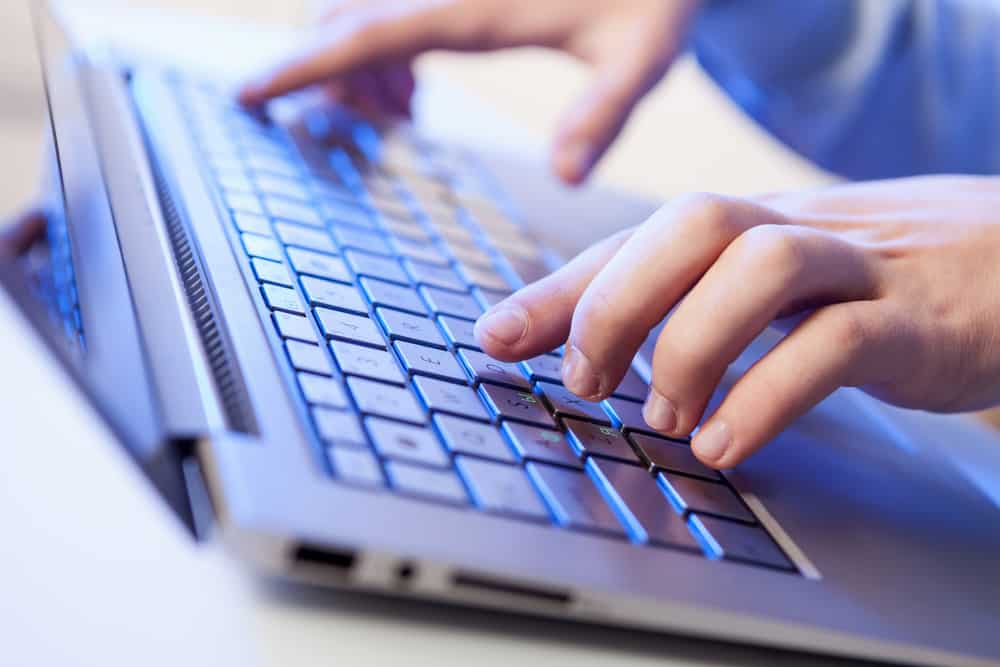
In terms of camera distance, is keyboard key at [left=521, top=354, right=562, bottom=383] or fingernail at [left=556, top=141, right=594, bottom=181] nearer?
keyboard key at [left=521, top=354, right=562, bottom=383]

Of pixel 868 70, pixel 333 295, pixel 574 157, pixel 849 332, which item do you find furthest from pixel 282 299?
pixel 868 70

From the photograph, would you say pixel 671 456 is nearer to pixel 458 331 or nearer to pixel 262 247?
pixel 458 331

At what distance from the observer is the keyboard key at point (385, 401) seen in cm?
34

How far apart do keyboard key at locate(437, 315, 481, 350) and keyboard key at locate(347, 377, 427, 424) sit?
74 mm

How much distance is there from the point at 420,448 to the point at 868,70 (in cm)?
85

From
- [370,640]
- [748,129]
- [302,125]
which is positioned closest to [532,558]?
[370,640]

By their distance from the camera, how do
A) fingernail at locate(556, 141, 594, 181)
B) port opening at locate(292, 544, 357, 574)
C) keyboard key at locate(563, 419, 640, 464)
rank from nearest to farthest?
1. port opening at locate(292, 544, 357, 574)
2. keyboard key at locate(563, 419, 640, 464)
3. fingernail at locate(556, 141, 594, 181)

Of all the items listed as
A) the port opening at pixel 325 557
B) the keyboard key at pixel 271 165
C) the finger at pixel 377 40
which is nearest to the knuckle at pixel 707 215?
the port opening at pixel 325 557

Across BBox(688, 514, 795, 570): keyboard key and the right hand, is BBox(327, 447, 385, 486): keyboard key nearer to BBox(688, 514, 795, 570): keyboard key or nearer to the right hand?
BBox(688, 514, 795, 570): keyboard key

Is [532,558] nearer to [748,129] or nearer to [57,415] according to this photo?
[57,415]

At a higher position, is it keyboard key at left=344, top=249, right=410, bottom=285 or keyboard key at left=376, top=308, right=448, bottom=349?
keyboard key at left=344, top=249, right=410, bottom=285

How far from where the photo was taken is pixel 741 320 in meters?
0.39

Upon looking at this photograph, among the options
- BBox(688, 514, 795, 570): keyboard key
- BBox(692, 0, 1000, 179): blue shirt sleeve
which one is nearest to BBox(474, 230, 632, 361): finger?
BBox(688, 514, 795, 570): keyboard key

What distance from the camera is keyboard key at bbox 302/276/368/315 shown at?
0.43 meters
